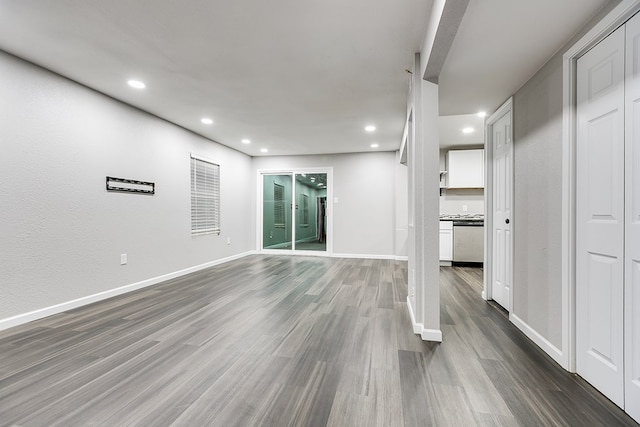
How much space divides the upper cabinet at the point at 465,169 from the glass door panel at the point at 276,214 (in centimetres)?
366

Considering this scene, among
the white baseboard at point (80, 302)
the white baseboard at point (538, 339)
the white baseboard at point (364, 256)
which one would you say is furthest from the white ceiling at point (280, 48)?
the white baseboard at point (364, 256)

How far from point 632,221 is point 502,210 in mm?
1627

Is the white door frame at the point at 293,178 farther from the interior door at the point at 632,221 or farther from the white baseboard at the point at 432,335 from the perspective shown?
the interior door at the point at 632,221

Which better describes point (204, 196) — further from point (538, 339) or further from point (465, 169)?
point (465, 169)

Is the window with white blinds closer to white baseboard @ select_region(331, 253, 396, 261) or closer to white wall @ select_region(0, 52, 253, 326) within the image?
white wall @ select_region(0, 52, 253, 326)

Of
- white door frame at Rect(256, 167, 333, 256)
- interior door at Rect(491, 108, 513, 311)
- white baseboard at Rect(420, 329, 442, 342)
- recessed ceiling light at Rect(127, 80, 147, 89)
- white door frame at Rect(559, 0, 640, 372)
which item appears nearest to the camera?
white door frame at Rect(559, 0, 640, 372)

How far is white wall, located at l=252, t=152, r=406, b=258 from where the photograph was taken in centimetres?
612

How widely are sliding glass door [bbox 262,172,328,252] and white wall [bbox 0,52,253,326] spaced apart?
99.2 inches

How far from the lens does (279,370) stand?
1784 mm

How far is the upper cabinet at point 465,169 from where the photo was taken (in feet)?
18.2

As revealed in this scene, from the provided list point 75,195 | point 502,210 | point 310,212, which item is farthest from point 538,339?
point 310,212

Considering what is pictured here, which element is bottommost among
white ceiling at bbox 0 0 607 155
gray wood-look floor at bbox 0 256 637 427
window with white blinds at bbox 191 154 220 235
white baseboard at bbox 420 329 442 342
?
gray wood-look floor at bbox 0 256 637 427

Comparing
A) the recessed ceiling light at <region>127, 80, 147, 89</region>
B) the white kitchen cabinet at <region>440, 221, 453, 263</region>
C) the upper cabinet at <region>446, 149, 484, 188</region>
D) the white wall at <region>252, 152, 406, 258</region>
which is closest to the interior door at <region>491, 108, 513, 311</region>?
the white kitchen cabinet at <region>440, 221, 453, 263</region>

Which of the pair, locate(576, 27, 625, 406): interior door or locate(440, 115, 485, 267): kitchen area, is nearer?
locate(576, 27, 625, 406): interior door
